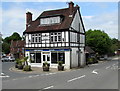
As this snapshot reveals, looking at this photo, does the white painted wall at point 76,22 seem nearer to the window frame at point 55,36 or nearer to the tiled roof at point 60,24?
the tiled roof at point 60,24

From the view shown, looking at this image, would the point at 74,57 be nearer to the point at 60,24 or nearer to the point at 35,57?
the point at 60,24

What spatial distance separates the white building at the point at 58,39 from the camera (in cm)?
2819

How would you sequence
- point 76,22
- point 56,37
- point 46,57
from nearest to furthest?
point 56,37, point 46,57, point 76,22

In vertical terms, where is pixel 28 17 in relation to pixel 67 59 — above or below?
above

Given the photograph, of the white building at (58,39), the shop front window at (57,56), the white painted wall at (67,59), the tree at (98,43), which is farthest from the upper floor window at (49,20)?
the tree at (98,43)

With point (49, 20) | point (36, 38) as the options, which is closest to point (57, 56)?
point (36, 38)

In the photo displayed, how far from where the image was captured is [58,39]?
2878 centimetres

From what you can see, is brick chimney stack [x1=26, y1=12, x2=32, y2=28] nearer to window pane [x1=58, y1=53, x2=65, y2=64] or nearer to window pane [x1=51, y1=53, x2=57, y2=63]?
window pane [x1=51, y1=53, x2=57, y2=63]

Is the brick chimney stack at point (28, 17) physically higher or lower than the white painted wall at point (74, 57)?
higher

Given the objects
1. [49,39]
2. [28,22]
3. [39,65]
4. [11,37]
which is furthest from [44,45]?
[11,37]

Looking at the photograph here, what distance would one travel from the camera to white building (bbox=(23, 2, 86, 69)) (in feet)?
92.5

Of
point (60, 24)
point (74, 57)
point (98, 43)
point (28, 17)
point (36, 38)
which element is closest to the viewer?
point (74, 57)

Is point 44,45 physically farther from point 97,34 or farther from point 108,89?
point 97,34


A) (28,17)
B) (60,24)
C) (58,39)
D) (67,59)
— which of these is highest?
(28,17)
